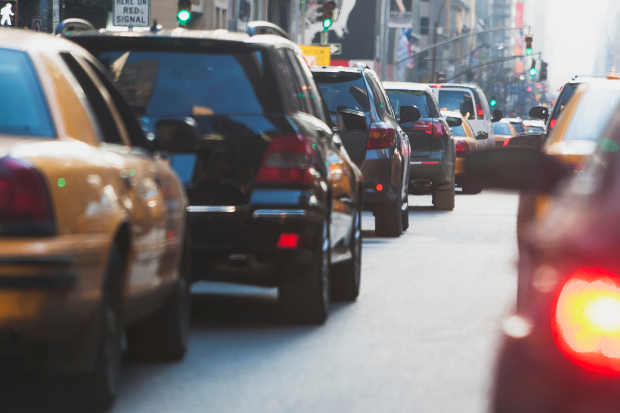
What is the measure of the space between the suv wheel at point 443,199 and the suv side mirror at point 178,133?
14677mm

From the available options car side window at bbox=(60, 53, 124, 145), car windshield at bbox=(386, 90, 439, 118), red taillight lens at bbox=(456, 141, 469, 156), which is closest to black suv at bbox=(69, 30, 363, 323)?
car side window at bbox=(60, 53, 124, 145)

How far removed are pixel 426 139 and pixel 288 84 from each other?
12053 millimetres

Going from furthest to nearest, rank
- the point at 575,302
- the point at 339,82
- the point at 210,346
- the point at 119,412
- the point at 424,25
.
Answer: the point at 424,25 → the point at 339,82 → the point at 210,346 → the point at 119,412 → the point at 575,302

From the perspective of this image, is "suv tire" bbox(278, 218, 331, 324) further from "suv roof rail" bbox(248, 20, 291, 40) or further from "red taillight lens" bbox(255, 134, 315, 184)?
"suv roof rail" bbox(248, 20, 291, 40)

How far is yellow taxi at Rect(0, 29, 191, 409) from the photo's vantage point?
469 cm

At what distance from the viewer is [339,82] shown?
1439 cm

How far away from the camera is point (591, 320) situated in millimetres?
3053

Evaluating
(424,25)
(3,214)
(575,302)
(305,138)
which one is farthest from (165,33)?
(424,25)

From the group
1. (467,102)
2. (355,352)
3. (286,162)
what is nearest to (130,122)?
(286,162)

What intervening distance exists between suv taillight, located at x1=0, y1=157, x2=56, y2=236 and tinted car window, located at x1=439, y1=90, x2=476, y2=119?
27.2 meters

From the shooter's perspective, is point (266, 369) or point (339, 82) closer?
point (266, 369)

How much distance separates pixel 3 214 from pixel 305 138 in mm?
3453

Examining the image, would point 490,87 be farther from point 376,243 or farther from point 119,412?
point 119,412

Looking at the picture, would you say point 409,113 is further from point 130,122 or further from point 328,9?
point 328,9
